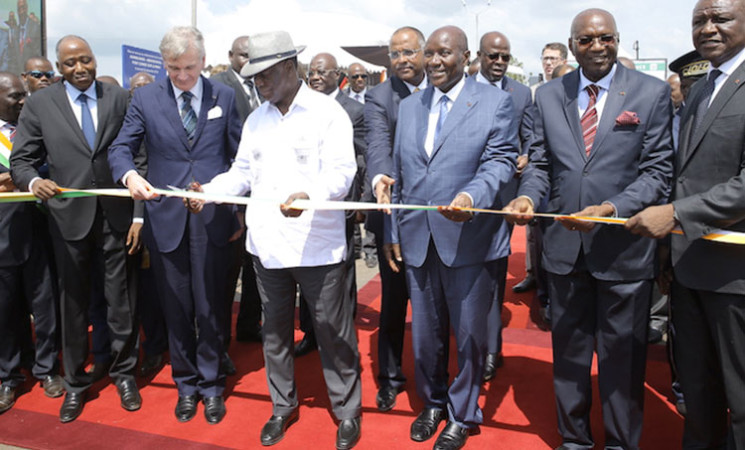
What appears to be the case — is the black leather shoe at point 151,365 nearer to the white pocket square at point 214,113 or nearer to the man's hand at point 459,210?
the white pocket square at point 214,113

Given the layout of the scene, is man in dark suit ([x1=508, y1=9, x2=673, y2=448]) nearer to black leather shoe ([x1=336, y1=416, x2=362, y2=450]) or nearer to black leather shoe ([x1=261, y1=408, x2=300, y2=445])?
black leather shoe ([x1=336, y1=416, x2=362, y2=450])

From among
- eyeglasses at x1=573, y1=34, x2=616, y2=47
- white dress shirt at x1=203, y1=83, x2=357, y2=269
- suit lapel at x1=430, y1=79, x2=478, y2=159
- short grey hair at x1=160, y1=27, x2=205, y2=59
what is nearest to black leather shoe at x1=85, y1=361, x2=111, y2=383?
white dress shirt at x1=203, y1=83, x2=357, y2=269

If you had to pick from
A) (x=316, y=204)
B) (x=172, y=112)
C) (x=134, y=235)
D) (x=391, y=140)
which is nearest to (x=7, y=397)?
(x=134, y=235)

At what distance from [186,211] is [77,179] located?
784 millimetres

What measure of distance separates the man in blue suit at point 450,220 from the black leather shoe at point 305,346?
1.59 meters

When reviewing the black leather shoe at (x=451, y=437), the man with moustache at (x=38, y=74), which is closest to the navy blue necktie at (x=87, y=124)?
the man with moustache at (x=38, y=74)

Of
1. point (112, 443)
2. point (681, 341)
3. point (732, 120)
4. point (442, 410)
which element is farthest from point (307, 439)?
point (732, 120)

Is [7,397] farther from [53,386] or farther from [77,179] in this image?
[77,179]

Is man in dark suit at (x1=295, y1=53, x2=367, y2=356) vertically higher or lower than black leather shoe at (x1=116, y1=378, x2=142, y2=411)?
higher

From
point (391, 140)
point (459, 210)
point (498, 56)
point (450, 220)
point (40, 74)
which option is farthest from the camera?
point (40, 74)

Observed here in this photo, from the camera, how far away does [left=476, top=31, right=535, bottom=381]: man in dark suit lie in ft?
13.5

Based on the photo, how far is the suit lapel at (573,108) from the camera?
291 centimetres

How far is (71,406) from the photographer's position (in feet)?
12.3

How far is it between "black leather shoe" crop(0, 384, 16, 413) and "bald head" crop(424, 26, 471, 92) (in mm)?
3518
